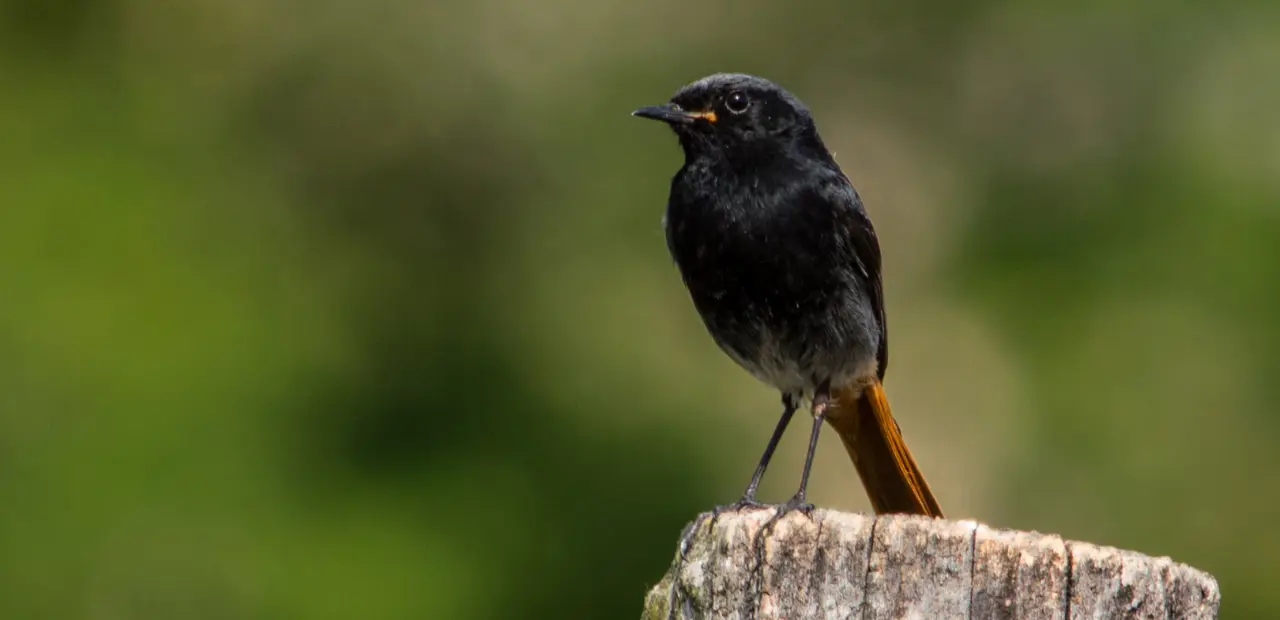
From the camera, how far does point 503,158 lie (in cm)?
891

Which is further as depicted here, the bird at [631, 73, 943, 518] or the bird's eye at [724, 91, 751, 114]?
the bird's eye at [724, 91, 751, 114]

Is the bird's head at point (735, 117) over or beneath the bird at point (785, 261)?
over

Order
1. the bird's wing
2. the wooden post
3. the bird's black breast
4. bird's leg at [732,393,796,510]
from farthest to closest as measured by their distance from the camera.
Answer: the bird's wing
the bird's black breast
bird's leg at [732,393,796,510]
the wooden post

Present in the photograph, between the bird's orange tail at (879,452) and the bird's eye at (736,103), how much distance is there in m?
1.03

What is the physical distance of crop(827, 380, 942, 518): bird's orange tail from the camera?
15.6ft

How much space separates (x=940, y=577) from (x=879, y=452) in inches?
85.0

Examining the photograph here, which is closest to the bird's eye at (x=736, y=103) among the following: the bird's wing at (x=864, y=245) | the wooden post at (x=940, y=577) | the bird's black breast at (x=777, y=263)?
the bird's black breast at (x=777, y=263)

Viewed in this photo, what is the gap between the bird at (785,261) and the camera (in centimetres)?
461

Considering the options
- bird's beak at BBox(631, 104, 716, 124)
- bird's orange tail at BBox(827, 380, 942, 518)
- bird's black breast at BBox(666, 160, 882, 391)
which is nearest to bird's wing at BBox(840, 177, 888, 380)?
bird's black breast at BBox(666, 160, 882, 391)

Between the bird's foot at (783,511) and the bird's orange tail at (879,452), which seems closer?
the bird's foot at (783,511)

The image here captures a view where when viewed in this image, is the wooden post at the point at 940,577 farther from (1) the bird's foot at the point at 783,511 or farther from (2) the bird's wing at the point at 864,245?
(2) the bird's wing at the point at 864,245

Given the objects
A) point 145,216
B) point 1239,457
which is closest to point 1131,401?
point 1239,457

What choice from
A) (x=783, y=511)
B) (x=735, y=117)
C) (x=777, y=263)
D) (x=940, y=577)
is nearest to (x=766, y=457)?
(x=777, y=263)

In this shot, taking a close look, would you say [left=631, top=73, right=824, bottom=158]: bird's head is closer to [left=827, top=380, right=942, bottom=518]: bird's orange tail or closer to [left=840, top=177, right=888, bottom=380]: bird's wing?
[left=840, top=177, right=888, bottom=380]: bird's wing
